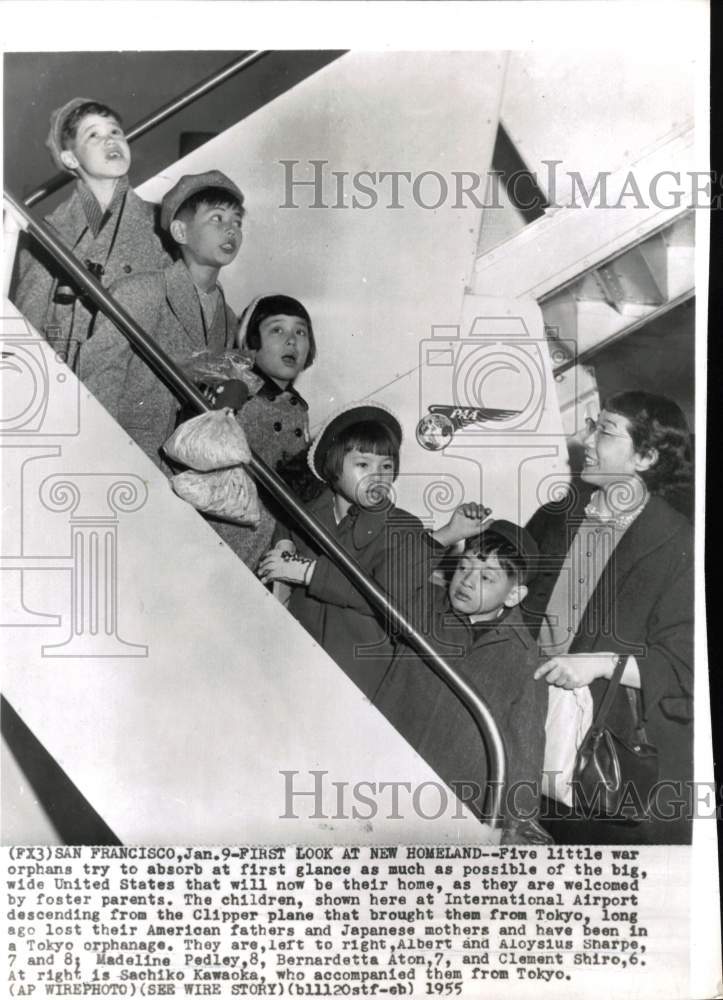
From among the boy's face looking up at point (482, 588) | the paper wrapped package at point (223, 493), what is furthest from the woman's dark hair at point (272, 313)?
the boy's face looking up at point (482, 588)

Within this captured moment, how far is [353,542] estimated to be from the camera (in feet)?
4.16

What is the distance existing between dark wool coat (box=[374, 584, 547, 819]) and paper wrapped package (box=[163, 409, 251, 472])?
0.43 meters

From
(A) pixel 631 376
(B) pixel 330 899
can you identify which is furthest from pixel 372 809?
(A) pixel 631 376

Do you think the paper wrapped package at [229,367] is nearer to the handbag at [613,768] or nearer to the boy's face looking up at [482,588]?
the boy's face looking up at [482,588]

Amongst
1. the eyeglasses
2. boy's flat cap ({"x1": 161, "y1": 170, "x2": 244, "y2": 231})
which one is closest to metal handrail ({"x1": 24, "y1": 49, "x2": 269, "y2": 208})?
boy's flat cap ({"x1": 161, "y1": 170, "x2": 244, "y2": 231})

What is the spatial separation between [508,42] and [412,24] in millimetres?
162

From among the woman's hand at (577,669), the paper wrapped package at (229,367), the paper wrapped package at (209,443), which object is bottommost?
the woman's hand at (577,669)

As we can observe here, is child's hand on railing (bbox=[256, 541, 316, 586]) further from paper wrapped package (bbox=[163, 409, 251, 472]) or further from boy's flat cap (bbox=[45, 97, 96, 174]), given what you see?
boy's flat cap (bbox=[45, 97, 96, 174])

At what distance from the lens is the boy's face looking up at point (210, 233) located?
4.20ft

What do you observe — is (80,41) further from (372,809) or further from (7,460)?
(372,809)

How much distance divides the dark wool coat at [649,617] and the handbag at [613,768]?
0.01 metres

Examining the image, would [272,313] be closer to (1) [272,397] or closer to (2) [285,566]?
(1) [272,397]

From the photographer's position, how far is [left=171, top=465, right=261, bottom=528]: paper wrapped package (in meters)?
1.26

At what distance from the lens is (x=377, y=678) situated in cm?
125
